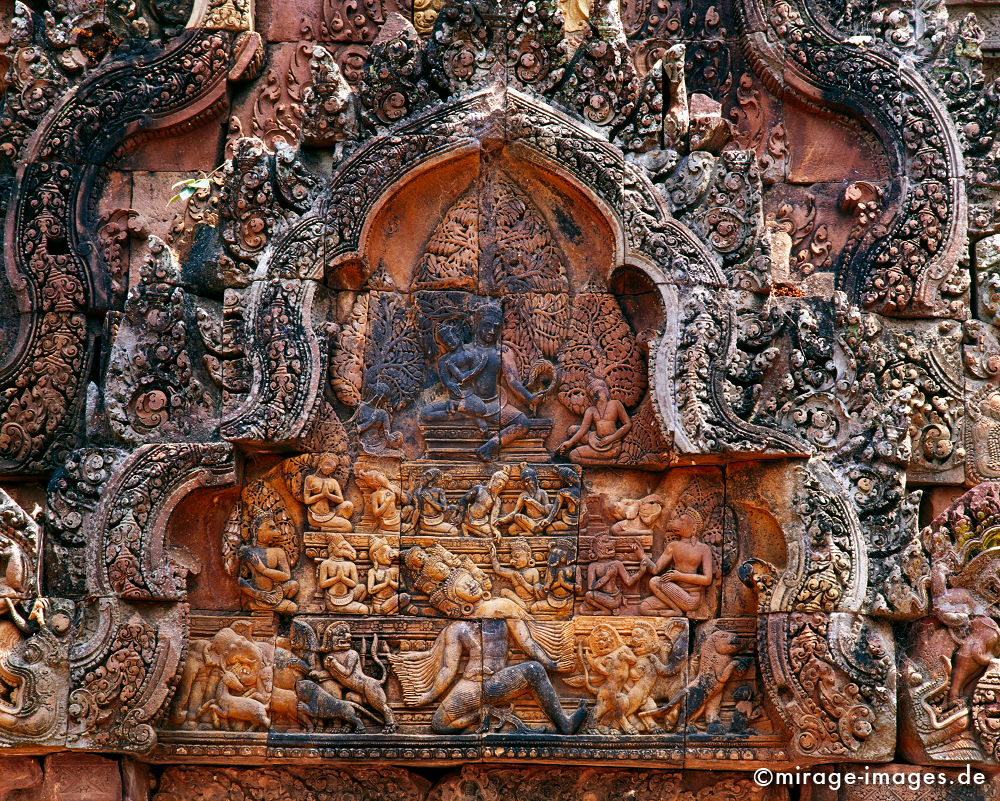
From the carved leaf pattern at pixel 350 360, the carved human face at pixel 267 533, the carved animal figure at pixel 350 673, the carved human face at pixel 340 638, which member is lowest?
the carved animal figure at pixel 350 673

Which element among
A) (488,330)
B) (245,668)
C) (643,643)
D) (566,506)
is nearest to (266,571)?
(245,668)

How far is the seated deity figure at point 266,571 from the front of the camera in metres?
7.00

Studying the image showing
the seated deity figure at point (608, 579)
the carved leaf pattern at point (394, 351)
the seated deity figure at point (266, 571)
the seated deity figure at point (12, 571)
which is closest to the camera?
the seated deity figure at point (12, 571)

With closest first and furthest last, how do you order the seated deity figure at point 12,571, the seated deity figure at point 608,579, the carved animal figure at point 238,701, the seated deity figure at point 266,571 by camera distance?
the seated deity figure at point 12,571
the carved animal figure at point 238,701
the seated deity figure at point 266,571
the seated deity figure at point 608,579

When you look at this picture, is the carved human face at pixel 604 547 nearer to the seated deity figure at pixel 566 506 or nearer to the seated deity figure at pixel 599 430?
the seated deity figure at pixel 566 506

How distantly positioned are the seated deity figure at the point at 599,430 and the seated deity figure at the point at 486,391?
0.88ft

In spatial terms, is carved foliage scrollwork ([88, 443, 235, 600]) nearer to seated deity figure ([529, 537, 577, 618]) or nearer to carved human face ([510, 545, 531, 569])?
carved human face ([510, 545, 531, 569])

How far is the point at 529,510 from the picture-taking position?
7172 mm

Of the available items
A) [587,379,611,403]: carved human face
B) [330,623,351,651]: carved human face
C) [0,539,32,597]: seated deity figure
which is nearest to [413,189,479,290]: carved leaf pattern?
[587,379,611,403]: carved human face

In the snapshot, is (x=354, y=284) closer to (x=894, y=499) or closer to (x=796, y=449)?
(x=796, y=449)

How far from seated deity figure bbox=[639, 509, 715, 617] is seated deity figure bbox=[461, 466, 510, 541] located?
798 millimetres

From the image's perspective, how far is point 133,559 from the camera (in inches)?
263

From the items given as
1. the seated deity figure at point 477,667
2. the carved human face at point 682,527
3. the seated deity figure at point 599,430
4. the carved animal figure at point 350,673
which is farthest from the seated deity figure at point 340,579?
the carved human face at point 682,527

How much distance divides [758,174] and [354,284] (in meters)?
2.16
